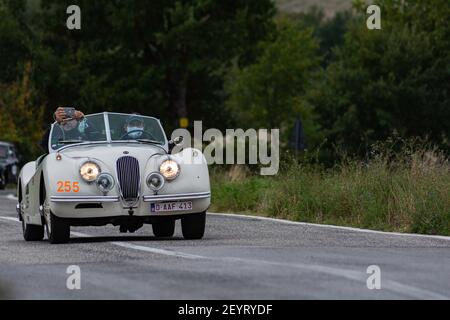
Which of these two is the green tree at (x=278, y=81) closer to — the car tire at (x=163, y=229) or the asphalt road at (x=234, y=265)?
the car tire at (x=163, y=229)

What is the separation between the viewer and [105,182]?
603 inches

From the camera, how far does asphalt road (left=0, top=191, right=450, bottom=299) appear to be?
9.40m

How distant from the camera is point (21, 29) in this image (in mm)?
71062

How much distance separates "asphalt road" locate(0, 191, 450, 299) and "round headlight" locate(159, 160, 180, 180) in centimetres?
75

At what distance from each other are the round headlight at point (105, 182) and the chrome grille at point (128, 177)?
0.35 feet

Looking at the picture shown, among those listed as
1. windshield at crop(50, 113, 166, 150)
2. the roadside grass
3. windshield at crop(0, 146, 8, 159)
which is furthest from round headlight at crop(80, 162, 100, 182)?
windshield at crop(0, 146, 8, 159)

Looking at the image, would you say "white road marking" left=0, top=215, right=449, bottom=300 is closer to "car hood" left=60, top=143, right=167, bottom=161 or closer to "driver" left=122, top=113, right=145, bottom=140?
"car hood" left=60, top=143, right=167, bottom=161

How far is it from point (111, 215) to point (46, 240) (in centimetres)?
179

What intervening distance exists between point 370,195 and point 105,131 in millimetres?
4769

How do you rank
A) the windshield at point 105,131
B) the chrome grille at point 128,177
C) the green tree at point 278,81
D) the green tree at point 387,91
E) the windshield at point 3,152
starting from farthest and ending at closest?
the green tree at point 278,81, the green tree at point 387,91, the windshield at point 3,152, the windshield at point 105,131, the chrome grille at point 128,177

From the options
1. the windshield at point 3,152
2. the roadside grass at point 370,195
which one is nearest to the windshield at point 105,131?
the roadside grass at point 370,195

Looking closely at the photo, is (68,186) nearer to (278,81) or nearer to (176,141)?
(176,141)

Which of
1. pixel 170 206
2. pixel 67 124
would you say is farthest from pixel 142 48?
pixel 170 206

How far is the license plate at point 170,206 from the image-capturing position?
606 inches
